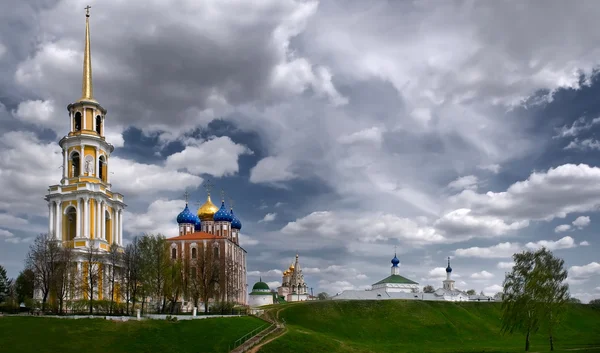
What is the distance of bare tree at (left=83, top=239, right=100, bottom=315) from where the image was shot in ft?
167

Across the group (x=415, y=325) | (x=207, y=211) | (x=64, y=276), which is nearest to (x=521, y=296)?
(x=415, y=325)

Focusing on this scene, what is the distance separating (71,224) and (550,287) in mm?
44223

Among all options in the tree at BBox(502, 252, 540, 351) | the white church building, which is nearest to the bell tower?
the tree at BBox(502, 252, 540, 351)

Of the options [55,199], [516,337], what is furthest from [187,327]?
[516,337]

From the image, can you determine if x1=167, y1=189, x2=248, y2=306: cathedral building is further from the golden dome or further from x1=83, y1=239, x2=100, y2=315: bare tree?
x1=83, y1=239, x2=100, y2=315: bare tree

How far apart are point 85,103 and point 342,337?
35906 millimetres

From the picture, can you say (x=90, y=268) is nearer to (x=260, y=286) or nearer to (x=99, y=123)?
(x=99, y=123)

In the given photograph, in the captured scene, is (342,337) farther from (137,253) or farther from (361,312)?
(137,253)

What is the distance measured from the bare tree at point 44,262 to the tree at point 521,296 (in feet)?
125

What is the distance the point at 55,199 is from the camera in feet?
186

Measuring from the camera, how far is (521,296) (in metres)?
48.6

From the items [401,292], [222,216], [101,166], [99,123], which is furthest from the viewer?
[401,292]

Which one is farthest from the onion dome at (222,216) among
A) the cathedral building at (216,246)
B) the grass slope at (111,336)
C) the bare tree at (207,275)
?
the grass slope at (111,336)

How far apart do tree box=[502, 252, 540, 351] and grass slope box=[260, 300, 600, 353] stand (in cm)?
744
